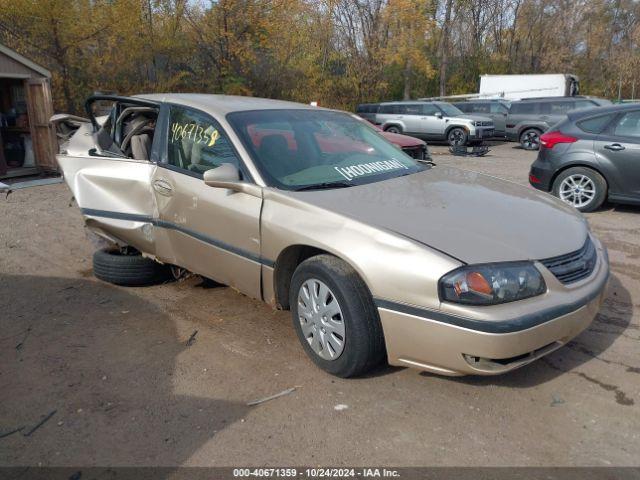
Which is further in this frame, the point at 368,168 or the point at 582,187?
the point at 582,187

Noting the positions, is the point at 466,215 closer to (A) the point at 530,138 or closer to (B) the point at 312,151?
(B) the point at 312,151

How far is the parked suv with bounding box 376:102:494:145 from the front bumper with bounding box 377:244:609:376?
628 inches

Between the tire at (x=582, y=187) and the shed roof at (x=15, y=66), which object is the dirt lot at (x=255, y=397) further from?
the shed roof at (x=15, y=66)

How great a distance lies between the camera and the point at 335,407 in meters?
3.01

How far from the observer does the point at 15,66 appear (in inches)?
420

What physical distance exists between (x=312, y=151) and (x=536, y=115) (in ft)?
53.4

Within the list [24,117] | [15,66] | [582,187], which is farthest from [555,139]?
[24,117]

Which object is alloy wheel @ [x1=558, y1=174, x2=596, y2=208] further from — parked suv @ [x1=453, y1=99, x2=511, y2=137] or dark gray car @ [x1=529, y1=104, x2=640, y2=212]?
parked suv @ [x1=453, y1=99, x2=511, y2=137]

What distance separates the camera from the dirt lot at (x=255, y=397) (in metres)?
2.65

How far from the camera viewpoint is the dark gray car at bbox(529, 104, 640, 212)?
22.8 feet

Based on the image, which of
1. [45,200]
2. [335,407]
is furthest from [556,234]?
[45,200]

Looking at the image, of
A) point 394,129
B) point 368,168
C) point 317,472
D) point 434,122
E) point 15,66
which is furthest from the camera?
point 394,129

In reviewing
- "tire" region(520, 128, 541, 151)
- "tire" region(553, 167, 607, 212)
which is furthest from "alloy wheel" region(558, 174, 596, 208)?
"tire" region(520, 128, 541, 151)

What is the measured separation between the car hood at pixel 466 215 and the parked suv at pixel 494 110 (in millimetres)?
17036
